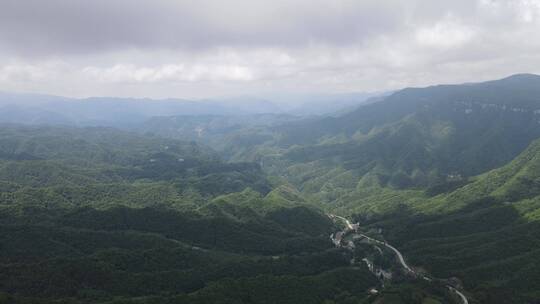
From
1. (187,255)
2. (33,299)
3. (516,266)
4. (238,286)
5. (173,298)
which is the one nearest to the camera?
(33,299)

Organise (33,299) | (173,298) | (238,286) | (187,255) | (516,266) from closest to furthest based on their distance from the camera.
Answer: (33,299) → (173,298) → (238,286) → (516,266) → (187,255)

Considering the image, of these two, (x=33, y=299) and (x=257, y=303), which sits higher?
(x=33, y=299)

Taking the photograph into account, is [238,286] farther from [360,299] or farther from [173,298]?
[360,299]

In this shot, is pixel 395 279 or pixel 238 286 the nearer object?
pixel 238 286

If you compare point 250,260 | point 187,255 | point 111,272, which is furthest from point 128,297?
point 250,260

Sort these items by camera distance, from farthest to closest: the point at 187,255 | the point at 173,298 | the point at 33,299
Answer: the point at 187,255
the point at 173,298
the point at 33,299

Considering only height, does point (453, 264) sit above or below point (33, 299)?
below

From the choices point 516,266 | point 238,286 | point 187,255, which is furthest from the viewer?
point 187,255

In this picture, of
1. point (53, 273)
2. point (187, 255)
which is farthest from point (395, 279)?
point (53, 273)

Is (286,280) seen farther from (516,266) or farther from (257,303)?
(516,266)
